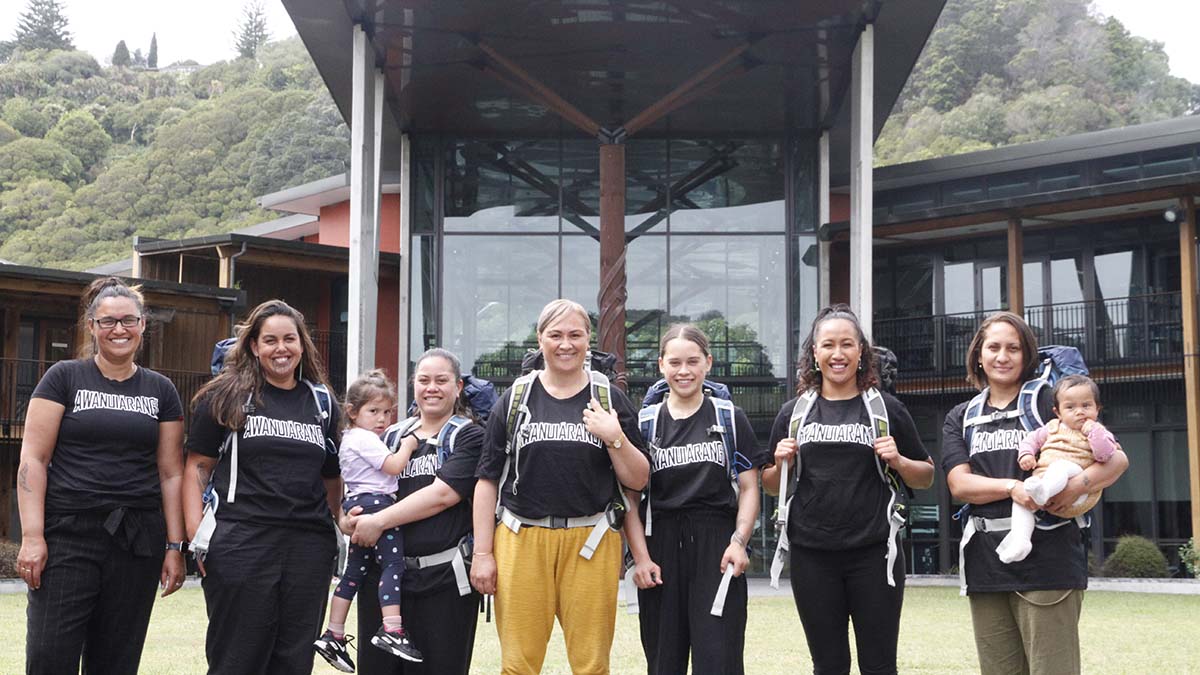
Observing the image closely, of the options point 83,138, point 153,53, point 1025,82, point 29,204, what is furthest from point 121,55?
point 1025,82

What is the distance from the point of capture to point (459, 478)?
562cm

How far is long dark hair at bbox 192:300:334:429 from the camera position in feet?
17.8

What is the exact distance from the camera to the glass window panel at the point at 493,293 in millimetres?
22078

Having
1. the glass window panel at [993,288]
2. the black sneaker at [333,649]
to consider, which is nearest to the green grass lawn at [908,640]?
the black sneaker at [333,649]

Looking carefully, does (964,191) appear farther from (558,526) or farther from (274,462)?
(274,462)

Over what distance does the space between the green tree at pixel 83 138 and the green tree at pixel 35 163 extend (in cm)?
157

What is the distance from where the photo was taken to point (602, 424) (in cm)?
529

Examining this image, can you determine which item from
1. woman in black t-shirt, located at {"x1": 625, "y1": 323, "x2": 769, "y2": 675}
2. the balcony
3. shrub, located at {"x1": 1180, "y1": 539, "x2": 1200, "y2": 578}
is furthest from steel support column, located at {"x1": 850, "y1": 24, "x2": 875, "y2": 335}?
woman in black t-shirt, located at {"x1": 625, "y1": 323, "x2": 769, "y2": 675}

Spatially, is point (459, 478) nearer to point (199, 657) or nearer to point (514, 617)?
point (514, 617)

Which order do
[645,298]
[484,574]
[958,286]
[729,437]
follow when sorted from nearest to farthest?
[484,574] < [729,437] < [645,298] < [958,286]

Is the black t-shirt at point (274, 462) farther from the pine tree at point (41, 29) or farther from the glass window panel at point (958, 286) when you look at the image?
the pine tree at point (41, 29)

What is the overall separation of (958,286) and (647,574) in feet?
65.2

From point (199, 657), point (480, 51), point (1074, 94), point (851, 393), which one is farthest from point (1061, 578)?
point (1074, 94)

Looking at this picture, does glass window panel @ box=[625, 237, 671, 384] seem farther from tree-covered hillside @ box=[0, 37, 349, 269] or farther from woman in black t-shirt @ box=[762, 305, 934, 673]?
tree-covered hillside @ box=[0, 37, 349, 269]
